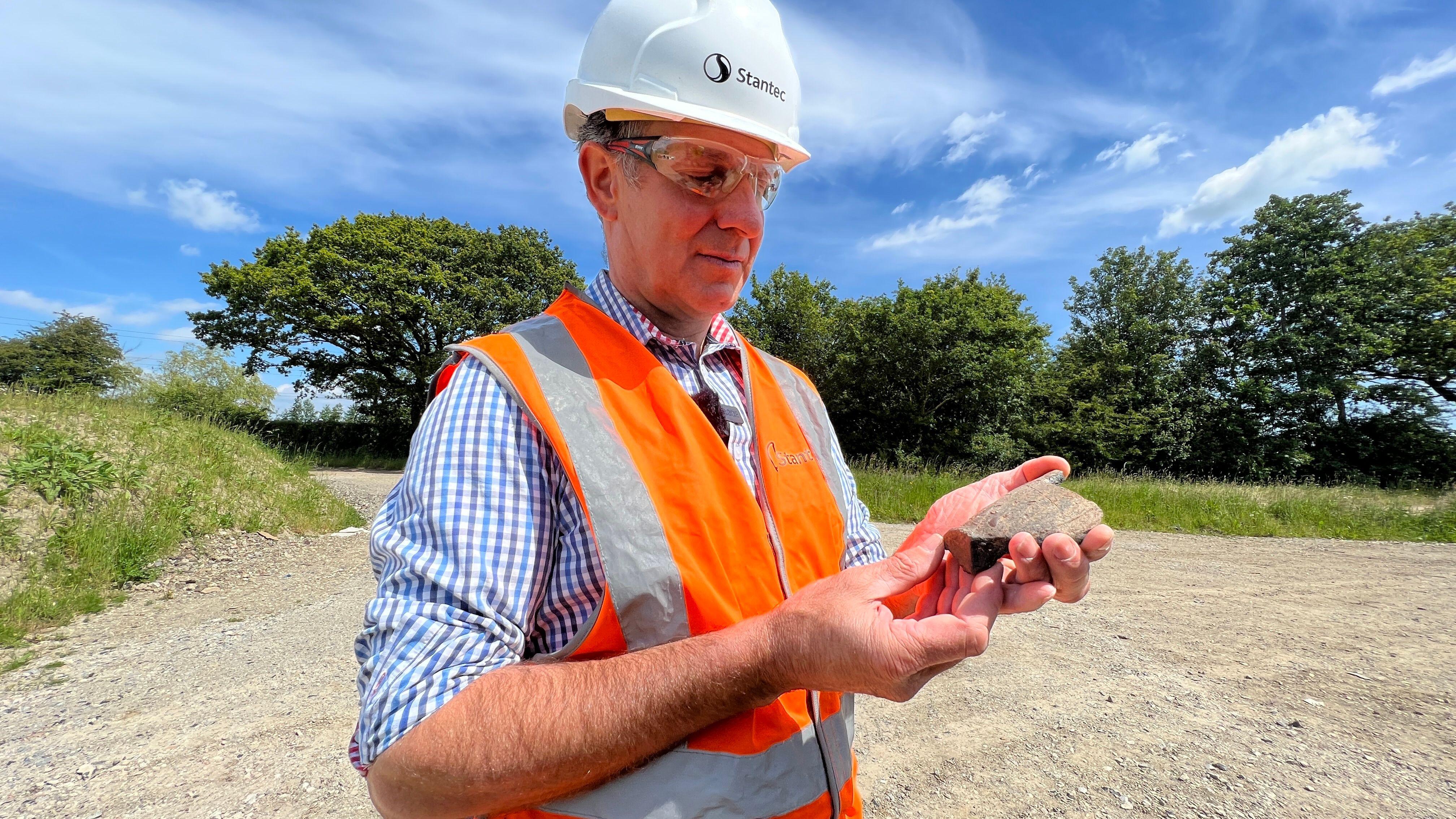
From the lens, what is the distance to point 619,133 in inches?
66.6

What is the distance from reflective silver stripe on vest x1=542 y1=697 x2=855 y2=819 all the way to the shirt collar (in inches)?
36.4

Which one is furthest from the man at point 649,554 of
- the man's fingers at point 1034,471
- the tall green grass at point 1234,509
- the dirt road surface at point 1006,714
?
the tall green grass at point 1234,509

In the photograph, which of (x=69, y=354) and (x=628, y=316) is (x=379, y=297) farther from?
(x=628, y=316)

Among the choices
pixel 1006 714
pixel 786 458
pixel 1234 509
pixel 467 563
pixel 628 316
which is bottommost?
pixel 1234 509

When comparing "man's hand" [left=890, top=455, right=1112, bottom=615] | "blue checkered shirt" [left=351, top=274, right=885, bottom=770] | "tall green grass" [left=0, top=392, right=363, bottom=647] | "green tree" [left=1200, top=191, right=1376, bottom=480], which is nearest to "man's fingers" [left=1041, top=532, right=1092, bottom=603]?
"man's hand" [left=890, top=455, right=1112, bottom=615]

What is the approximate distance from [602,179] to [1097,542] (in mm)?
1431

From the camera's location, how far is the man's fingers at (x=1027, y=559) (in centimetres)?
140

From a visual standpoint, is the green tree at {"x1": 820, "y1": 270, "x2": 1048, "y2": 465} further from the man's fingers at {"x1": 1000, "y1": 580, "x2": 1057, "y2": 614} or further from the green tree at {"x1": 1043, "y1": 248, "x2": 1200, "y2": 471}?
the man's fingers at {"x1": 1000, "y1": 580, "x2": 1057, "y2": 614}

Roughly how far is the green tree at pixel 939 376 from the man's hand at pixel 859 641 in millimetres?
28240

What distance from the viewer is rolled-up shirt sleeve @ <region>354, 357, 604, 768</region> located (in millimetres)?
1090

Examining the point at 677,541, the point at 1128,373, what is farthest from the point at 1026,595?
the point at 1128,373

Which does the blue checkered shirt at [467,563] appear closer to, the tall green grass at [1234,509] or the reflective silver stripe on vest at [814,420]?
the reflective silver stripe on vest at [814,420]

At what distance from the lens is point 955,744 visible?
13.5ft

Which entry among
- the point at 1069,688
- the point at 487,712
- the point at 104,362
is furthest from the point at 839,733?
the point at 104,362
